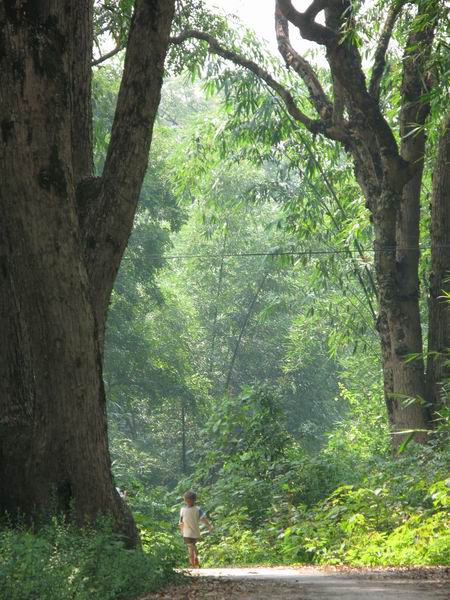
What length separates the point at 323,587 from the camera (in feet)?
24.7

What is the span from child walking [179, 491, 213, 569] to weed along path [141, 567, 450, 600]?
5.05 m

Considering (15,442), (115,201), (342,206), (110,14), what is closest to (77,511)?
(15,442)

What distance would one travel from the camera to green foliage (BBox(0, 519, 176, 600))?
597 cm

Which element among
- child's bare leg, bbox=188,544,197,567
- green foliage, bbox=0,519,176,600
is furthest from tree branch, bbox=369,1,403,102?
green foliage, bbox=0,519,176,600

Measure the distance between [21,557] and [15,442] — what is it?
1.96 metres

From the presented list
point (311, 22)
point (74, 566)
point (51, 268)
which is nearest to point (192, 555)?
point (51, 268)

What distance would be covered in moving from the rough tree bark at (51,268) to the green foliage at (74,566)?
487mm

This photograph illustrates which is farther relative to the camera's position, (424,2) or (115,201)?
(424,2)

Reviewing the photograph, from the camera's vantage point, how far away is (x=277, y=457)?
18328mm

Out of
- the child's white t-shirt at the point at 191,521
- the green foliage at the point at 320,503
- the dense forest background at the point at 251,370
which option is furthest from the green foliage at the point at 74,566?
the child's white t-shirt at the point at 191,521

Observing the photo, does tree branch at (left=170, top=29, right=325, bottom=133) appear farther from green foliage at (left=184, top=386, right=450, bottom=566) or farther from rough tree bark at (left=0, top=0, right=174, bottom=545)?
rough tree bark at (left=0, top=0, right=174, bottom=545)

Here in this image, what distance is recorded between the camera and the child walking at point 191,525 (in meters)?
14.0

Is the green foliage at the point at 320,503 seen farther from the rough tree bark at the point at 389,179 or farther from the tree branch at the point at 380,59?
the tree branch at the point at 380,59

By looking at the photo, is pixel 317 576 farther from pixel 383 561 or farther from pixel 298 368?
pixel 298 368
